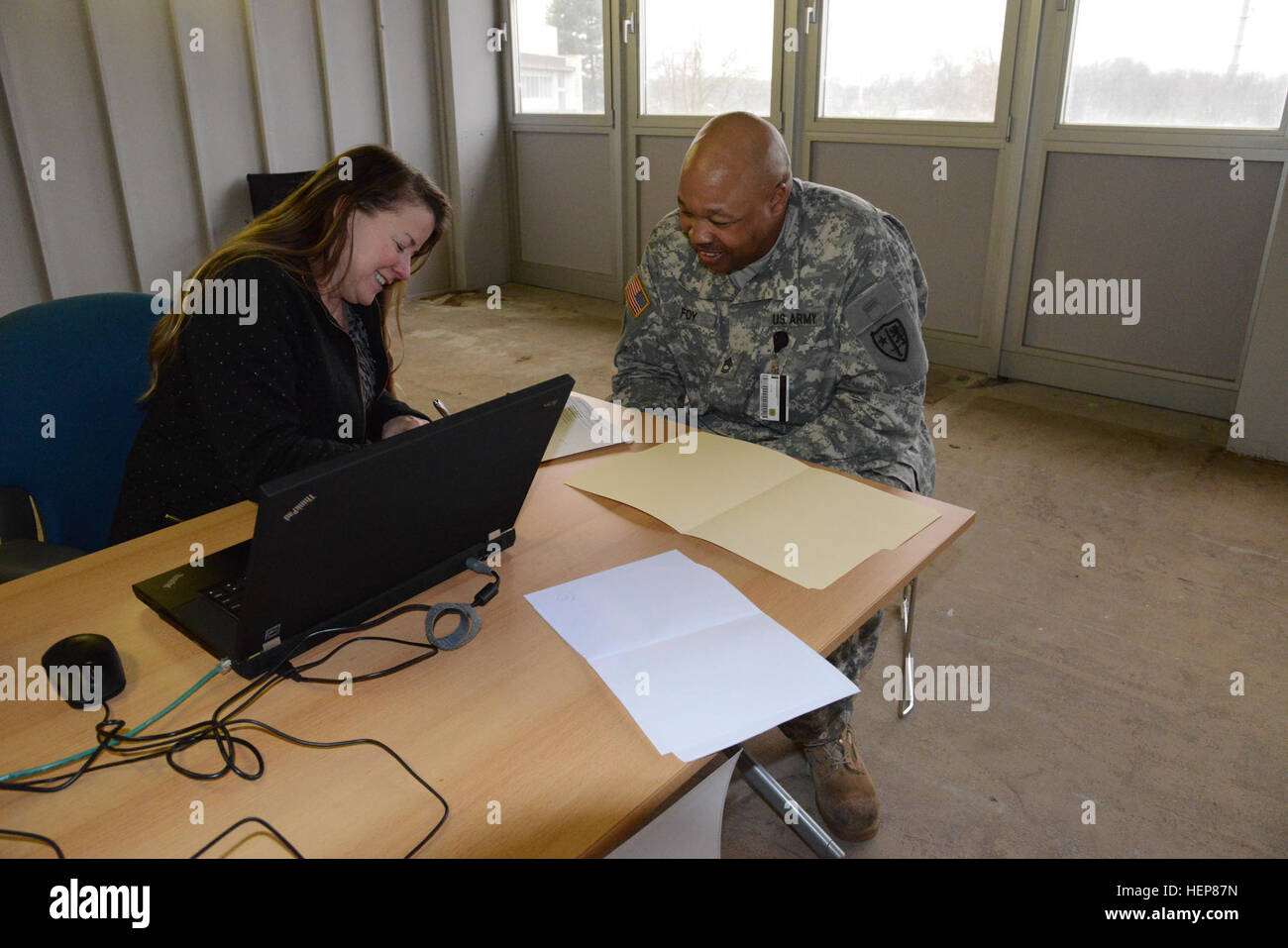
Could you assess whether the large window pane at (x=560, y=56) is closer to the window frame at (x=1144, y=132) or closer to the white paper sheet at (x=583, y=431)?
the window frame at (x=1144, y=132)

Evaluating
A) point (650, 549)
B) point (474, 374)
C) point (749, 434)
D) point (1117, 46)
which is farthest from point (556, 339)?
point (650, 549)

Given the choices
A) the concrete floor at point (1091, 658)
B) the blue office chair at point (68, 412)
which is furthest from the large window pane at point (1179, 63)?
the blue office chair at point (68, 412)

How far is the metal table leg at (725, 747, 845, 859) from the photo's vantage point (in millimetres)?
1563

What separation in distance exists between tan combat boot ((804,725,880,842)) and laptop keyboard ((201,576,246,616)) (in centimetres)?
114

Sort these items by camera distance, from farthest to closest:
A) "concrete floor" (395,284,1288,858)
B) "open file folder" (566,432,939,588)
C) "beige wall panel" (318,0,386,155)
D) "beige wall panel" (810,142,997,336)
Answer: "beige wall panel" (318,0,386,155) → "beige wall panel" (810,142,997,336) → "concrete floor" (395,284,1288,858) → "open file folder" (566,432,939,588)

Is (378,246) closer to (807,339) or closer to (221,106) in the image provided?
(807,339)

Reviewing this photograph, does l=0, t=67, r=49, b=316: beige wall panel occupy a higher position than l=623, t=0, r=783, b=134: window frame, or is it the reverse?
l=623, t=0, r=783, b=134: window frame

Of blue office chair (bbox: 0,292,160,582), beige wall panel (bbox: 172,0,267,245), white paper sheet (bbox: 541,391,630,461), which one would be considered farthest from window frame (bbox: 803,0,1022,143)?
blue office chair (bbox: 0,292,160,582)

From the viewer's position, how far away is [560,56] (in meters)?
5.80

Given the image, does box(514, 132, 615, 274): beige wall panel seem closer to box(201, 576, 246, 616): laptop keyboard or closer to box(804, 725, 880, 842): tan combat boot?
box(804, 725, 880, 842): tan combat boot

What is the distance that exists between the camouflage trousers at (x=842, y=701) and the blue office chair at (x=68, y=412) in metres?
1.32

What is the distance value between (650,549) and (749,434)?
67 centimetres

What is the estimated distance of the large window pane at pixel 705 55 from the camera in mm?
4680
